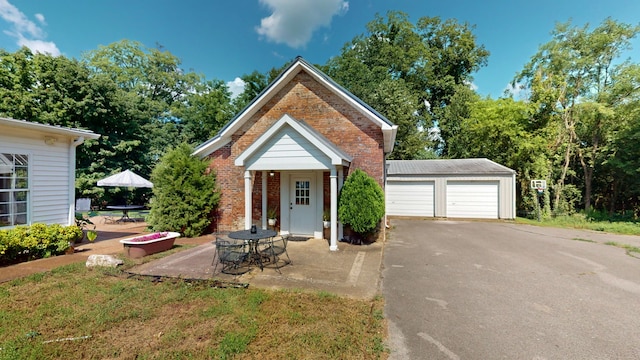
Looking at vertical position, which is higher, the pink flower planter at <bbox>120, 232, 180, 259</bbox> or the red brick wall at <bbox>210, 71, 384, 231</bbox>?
the red brick wall at <bbox>210, 71, 384, 231</bbox>

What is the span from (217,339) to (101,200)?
72.1 ft

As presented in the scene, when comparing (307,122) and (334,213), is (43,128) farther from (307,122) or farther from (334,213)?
(334,213)

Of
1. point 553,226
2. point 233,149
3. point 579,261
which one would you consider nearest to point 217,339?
point 233,149

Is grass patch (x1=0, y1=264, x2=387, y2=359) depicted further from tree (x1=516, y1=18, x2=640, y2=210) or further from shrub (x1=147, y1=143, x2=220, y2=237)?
tree (x1=516, y1=18, x2=640, y2=210)

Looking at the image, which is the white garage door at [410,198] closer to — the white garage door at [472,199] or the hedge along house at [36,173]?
the white garage door at [472,199]

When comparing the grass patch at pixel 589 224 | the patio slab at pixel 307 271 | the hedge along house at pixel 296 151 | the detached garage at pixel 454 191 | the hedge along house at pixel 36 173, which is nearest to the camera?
the patio slab at pixel 307 271

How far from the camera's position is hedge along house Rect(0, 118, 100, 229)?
7.13 meters

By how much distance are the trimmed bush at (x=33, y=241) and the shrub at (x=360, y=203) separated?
7875mm

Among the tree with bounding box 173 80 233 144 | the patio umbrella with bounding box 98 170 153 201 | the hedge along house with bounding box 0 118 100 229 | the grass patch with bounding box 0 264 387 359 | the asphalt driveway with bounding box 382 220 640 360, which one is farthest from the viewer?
the tree with bounding box 173 80 233 144

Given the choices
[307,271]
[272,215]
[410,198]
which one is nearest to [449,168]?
[410,198]

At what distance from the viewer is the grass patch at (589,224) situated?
40.1 ft

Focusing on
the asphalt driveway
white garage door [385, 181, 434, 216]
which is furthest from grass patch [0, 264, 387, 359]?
white garage door [385, 181, 434, 216]

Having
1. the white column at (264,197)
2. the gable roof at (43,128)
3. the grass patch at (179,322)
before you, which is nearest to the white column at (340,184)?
the white column at (264,197)

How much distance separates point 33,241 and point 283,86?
28.7ft
